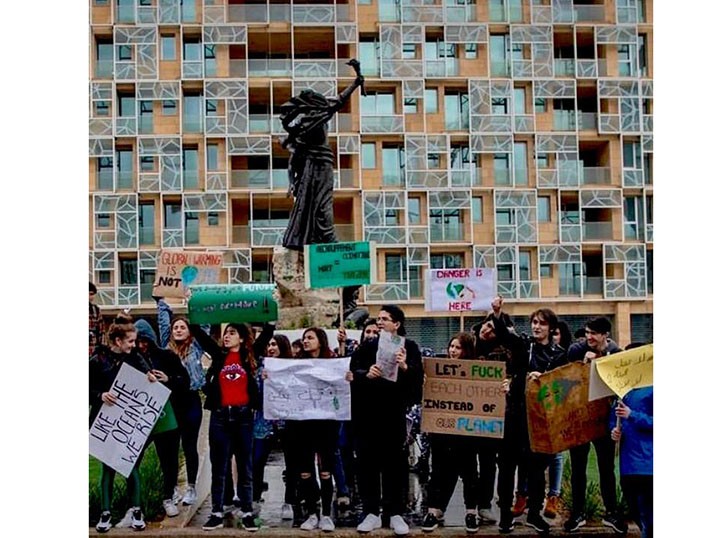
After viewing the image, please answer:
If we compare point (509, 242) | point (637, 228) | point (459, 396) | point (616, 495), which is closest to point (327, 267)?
point (459, 396)

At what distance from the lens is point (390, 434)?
21.8 ft

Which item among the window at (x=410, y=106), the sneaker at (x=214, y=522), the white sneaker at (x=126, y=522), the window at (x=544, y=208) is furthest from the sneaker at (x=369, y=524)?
the window at (x=544, y=208)

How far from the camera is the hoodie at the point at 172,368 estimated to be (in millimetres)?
6879

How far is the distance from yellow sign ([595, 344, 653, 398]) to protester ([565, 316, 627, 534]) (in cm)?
30

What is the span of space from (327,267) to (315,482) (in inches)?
70.9

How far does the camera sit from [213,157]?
29250mm

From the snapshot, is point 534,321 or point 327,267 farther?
point 327,267

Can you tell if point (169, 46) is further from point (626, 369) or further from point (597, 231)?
point (626, 369)

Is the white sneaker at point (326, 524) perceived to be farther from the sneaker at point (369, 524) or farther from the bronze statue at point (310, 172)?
the bronze statue at point (310, 172)

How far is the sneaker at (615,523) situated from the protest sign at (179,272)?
154 inches

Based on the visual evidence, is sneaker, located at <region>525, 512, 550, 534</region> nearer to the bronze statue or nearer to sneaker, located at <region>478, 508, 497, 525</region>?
sneaker, located at <region>478, 508, 497, 525</region>

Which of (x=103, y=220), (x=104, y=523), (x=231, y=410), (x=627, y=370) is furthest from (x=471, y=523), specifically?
(x=103, y=220)

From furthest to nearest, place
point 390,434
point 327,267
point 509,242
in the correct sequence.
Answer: point 509,242
point 327,267
point 390,434

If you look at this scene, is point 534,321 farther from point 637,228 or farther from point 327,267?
point 637,228
